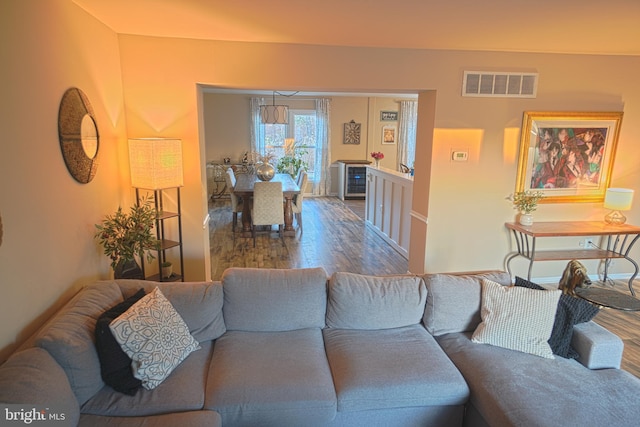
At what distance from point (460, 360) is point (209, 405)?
1337 mm

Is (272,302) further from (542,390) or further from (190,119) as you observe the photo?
(190,119)

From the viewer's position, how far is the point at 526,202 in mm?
3846

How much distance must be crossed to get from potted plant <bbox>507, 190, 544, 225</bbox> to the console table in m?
0.08

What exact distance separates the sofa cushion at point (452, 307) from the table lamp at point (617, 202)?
2.52 metres

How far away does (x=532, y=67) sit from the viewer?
3.69 m

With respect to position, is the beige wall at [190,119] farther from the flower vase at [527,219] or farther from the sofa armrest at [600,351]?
the sofa armrest at [600,351]

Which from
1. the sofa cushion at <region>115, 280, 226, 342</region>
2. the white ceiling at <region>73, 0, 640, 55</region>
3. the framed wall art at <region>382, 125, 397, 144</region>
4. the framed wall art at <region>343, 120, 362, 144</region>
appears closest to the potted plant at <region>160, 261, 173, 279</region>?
the sofa cushion at <region>115, 280, 226, 342</region>

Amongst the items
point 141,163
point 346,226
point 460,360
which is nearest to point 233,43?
point 141,163

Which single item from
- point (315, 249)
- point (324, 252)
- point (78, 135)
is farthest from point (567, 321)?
point (315, 249)

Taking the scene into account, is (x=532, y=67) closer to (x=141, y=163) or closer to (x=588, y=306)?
(x=588, y=306)

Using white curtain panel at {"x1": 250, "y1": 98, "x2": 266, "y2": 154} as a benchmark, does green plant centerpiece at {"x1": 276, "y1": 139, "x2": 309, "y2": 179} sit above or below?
below

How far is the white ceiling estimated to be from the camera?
231cm

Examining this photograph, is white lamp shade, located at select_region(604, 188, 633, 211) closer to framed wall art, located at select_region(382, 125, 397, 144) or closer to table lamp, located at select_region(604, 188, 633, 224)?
table lamp, located at select_region(604, 188, 633, 224)

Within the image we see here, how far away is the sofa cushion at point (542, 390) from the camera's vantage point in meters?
1.62
